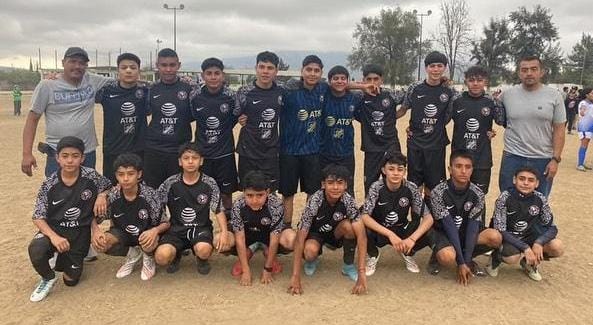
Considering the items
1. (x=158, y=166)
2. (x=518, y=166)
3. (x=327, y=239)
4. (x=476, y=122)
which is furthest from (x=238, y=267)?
(x=518, y=166)

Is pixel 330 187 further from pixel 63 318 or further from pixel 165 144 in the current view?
pixel 63 318

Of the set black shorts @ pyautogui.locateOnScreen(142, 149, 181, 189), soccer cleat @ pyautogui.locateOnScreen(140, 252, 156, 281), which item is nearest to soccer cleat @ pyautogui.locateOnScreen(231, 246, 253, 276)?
soccer cleat @ pyautogui.locateOnScreen(140, 252, 156, 281)

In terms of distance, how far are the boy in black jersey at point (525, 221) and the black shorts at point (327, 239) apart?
157cm

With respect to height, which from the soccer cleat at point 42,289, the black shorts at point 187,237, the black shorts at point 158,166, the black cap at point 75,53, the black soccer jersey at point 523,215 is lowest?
the soccer cleat at point 42,289

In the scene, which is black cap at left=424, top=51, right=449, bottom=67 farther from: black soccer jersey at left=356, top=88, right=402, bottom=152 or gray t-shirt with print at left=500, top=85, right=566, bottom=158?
gray t-shirt with print at left=500, top=85, right=566, bottom=158

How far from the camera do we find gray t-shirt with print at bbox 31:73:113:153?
16.9 feet

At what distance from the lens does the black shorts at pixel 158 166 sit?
5.55m

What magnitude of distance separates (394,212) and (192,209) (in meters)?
2.05

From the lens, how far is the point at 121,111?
5.54m

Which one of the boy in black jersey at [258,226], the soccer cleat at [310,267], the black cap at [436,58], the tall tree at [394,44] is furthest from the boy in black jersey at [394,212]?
the tall tree at [394,44]

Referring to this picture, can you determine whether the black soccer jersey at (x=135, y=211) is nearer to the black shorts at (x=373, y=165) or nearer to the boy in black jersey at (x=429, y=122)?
the black shorts at (x=373, y=165)

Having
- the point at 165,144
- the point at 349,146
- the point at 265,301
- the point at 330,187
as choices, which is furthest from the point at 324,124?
the point at 265,301

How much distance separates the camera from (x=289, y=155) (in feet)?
18.7

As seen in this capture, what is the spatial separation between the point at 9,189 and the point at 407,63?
54567 millimetres
